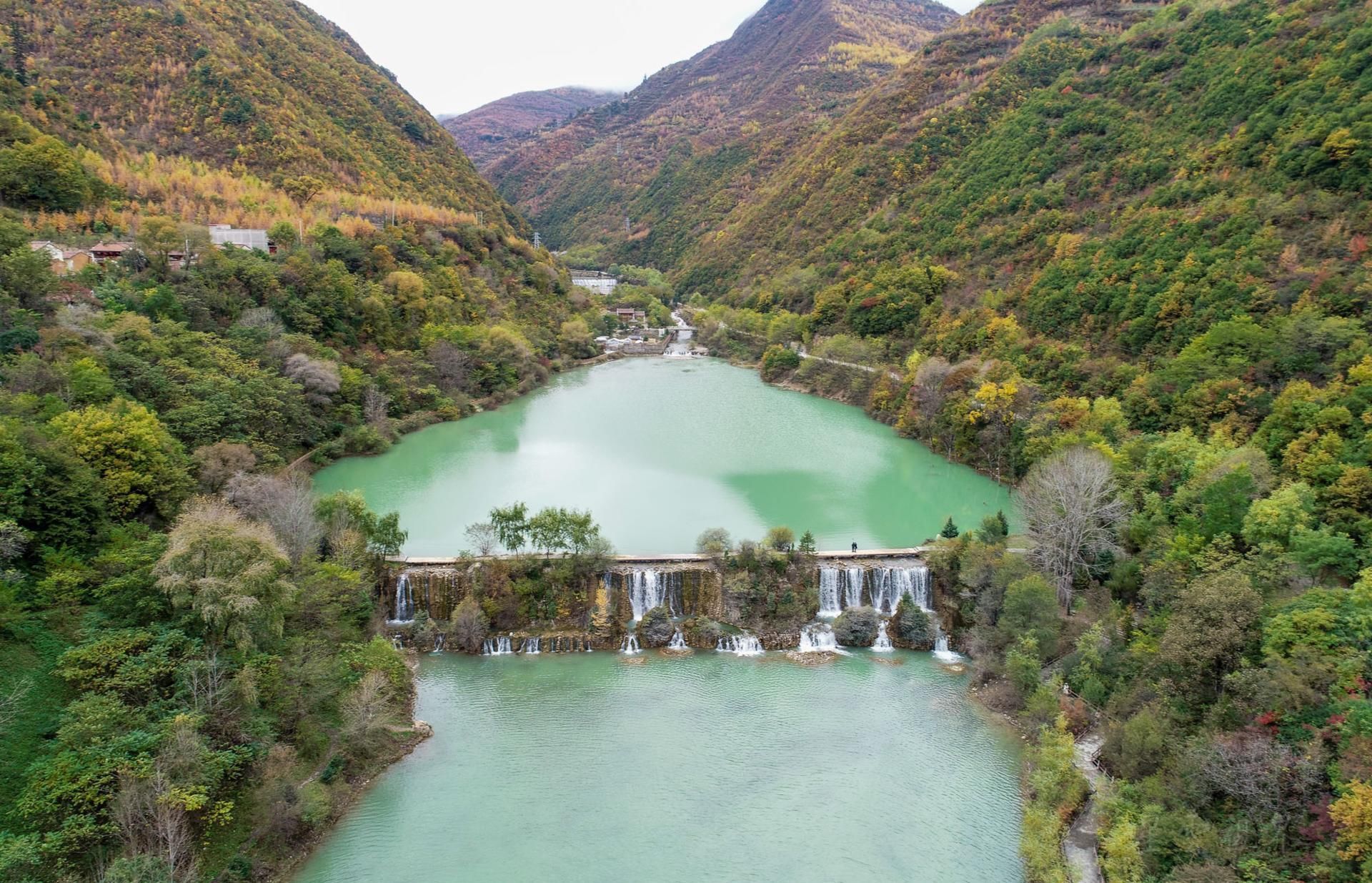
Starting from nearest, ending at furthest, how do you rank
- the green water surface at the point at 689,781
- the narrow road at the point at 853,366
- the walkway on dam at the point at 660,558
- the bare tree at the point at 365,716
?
the green water surface at the point at 689,781, the bare tree at the point at 365,716, the walkway on dam at the point at 660,558, the narrow road at the point at 853,366

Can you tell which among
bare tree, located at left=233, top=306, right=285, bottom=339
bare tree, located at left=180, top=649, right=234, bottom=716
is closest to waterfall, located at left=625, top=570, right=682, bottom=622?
bare tree, located at left=180, top=649, right=234, bottom=716

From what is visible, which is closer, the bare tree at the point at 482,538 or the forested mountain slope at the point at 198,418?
the forested mountain slope at the point at 198,418

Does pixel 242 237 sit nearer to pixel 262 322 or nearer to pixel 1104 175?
pixel 262 322

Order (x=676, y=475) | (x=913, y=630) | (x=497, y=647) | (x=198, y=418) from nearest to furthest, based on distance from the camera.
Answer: (x=497, y=647) < (x=913, y=630) < (x=198, y=418) < (x=676, y=475)

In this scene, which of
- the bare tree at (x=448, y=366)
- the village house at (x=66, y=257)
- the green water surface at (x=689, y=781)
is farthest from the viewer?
the bare tree at (x=448, y=366)

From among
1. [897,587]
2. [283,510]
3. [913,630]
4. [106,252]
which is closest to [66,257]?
[106,252]

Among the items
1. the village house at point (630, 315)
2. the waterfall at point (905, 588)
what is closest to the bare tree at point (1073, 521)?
the waterfall at point (905, 588)

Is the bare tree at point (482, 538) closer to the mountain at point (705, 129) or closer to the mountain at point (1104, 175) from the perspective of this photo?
the mountain at point (1104, 175)
